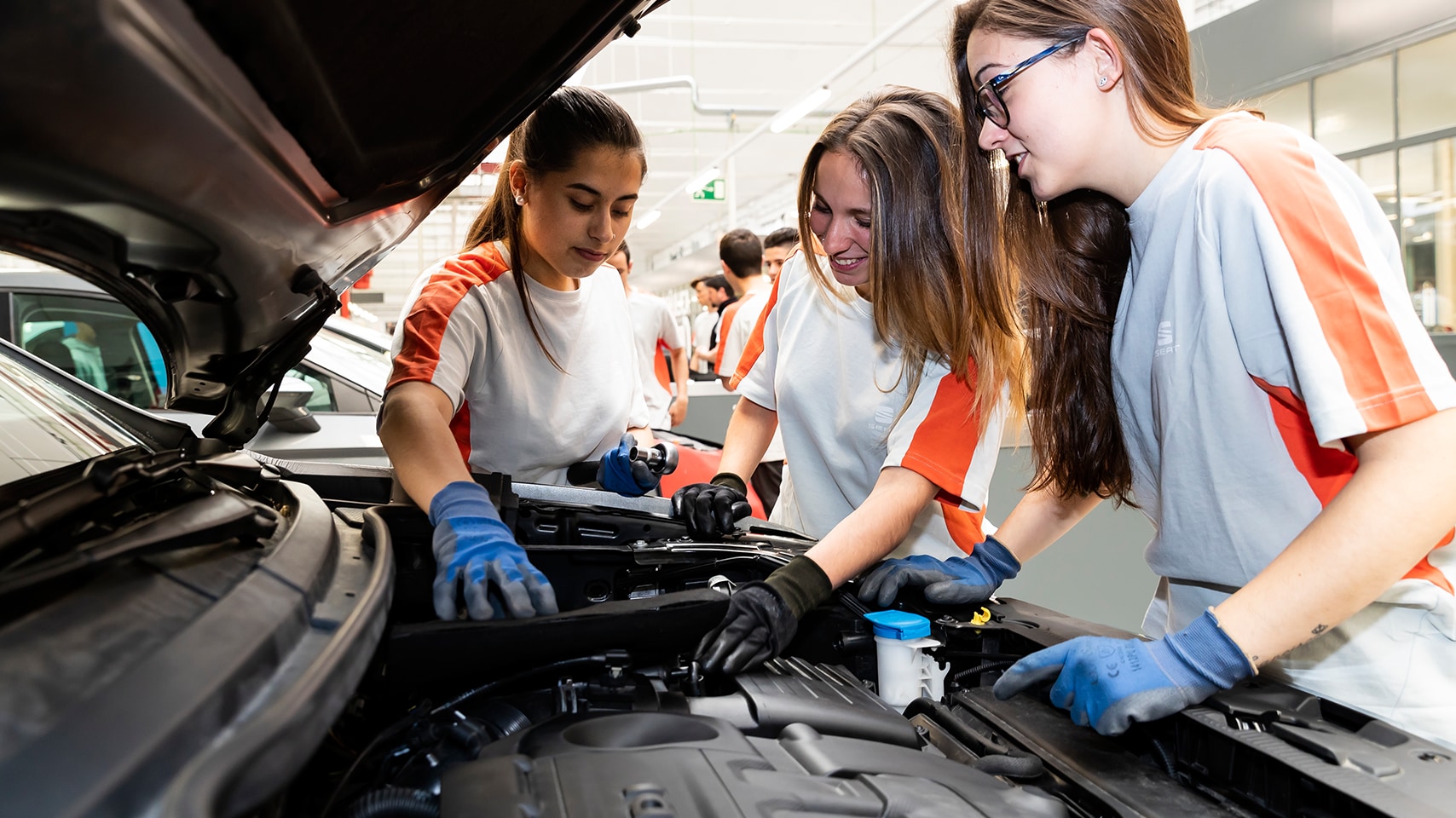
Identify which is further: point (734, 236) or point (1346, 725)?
point (734, 236)

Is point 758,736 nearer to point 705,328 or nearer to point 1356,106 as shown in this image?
point 1356,106

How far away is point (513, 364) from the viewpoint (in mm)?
1744

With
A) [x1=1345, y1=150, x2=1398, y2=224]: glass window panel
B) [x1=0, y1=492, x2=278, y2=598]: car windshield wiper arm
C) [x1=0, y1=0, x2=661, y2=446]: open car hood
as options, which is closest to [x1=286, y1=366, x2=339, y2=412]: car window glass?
[x1=0, y1=0, x2=661, y2=446]: open car hood

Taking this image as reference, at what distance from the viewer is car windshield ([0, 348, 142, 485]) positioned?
93 cm

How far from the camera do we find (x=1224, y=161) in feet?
3.47

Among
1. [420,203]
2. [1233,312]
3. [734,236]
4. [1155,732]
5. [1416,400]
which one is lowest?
[1155,732]

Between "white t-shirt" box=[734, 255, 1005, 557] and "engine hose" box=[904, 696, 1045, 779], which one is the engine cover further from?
"white t-shirt" box=[734, 255, 1005, 557]

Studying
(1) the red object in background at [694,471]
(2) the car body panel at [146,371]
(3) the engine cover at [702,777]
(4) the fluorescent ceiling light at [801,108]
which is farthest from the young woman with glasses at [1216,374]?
(4) the fluorescent ceiling light at [801,108]

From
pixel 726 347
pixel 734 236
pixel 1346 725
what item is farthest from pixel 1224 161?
pixel 726 347

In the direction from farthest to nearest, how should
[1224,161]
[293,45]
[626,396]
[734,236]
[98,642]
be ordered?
[734,236], [626,396], [1224,161], [293,45], [98,642]

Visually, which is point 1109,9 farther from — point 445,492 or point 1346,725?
point 445,492

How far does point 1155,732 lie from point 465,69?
3.40ft

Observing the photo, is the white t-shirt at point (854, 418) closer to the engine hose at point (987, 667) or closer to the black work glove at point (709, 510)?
the black work glove at point (709, 510)

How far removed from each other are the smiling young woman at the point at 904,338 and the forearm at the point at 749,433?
0.94ft
